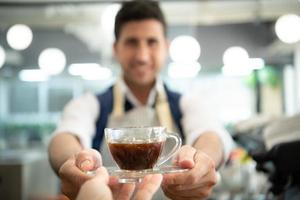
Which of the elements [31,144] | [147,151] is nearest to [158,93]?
[147,151]

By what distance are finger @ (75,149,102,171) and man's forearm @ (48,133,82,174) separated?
0.25 m

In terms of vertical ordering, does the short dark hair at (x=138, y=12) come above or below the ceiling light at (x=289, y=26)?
above

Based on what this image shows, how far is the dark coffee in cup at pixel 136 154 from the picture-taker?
80cm

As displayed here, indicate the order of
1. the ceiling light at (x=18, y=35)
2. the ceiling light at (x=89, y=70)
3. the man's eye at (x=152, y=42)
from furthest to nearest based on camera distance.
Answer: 1. the ceiling light at (x=89, y=70)
2. the ceiling light at (x=18, y=35)
3. the man's eye at (x=152, y=42)

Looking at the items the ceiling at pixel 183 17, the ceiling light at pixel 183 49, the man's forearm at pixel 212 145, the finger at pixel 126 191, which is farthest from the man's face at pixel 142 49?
the ceiling light at pixel 183 49

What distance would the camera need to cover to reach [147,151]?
2.62 ft

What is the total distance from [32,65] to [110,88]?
510 centimetres

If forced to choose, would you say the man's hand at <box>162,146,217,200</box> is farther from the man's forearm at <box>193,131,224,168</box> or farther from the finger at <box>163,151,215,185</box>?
the man's forearm at <box>193,131,224,168</box>

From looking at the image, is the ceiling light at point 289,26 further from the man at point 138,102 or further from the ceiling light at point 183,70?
the man at point 138,102

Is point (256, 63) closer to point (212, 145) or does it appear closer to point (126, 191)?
point (212, 145)

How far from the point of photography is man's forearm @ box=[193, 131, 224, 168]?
1.08 m

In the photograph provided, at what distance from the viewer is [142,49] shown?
1.31 metres

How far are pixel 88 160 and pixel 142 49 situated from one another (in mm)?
579

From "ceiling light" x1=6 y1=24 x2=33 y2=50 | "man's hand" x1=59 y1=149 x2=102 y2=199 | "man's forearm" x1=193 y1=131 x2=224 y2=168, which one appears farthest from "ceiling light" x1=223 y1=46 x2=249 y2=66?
"man's hand" x1=59 y1=149 x2=102 y2=199
